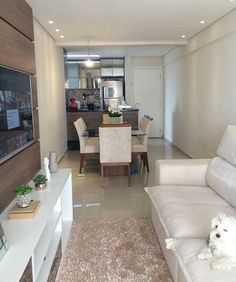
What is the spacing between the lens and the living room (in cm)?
410

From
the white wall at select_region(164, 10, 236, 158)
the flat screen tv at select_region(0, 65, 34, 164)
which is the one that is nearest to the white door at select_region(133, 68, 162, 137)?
the white wall at select_region(164, 10, 236, 158)

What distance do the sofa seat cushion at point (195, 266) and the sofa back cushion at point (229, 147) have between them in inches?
44.0

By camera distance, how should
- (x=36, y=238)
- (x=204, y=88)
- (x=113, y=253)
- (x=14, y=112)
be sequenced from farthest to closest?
(x=204, y=88)
(x=14, y=112)
(x=113, y=253)
(x=36, y=238)

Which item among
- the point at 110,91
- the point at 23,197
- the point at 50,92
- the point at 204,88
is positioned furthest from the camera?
the point at 110,91

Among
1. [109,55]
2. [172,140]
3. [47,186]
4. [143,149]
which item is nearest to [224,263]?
[47,186]

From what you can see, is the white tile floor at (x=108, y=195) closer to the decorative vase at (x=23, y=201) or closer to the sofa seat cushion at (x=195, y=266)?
the decorative vase at (x=23, y=201)

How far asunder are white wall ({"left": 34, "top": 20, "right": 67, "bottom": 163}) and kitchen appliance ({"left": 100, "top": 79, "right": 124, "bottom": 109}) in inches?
80.8

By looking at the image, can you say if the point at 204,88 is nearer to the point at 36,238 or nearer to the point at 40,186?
the point at 40,186

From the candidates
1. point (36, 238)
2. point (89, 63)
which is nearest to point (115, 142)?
point (36, 238)

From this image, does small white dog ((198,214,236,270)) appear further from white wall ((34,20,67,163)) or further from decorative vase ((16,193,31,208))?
white wall ((34,20,67,163))

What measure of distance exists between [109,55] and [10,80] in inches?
249

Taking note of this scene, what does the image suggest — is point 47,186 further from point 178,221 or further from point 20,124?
point 178,221

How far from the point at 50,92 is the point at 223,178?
146 inches

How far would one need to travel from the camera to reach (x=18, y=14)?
286 cm
